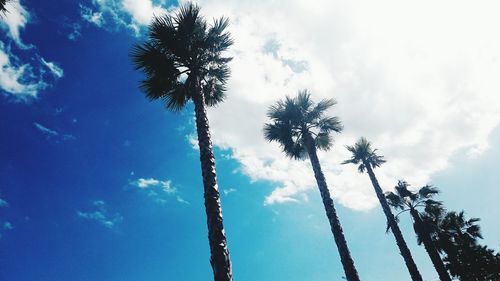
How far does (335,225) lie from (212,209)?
764 centimetres

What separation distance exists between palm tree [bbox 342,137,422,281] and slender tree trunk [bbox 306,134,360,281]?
7.91 metres

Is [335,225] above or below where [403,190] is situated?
below

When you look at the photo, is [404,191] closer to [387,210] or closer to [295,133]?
[387,210]

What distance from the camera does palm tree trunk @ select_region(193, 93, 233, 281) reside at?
6.85 meters

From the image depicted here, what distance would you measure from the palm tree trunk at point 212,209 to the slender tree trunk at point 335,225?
7.34m

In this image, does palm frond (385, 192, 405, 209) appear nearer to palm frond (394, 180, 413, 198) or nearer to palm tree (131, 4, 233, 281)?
palm frond (394, 180, 413, 198)

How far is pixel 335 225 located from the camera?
13.3m

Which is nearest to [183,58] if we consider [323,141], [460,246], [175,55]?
[175,55]

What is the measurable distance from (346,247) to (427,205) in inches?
654

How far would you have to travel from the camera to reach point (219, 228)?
291 inches

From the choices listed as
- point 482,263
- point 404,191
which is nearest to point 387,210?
point 404,191

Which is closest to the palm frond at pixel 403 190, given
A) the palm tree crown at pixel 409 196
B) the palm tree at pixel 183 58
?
the palm tree crown at pixel 409 196

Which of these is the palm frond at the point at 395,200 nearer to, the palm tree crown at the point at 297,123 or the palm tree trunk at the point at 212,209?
the palm tree crown at the point at 297,123

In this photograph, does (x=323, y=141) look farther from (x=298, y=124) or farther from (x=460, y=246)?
(x=460, y=246)
